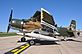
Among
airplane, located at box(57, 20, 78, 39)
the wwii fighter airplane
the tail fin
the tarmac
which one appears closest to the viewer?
the tarmac

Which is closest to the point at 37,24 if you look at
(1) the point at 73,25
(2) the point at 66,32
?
(2) the point at 66,32

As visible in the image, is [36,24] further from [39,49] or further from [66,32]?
[39,49]

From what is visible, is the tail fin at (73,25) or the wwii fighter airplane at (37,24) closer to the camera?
the wwii fighter airplane at (37,24)

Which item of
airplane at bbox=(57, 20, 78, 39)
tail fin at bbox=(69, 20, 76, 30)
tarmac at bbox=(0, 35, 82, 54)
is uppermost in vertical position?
tail fin at bbox=(69, 20, 76, 30)

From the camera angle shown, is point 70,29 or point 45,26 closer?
point 45,26

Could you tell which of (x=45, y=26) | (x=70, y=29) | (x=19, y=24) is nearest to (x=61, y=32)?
(x=70, y=29)

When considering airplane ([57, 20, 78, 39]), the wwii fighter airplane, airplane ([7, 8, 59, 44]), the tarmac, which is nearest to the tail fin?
airplane ([57, 20, 78, 39])

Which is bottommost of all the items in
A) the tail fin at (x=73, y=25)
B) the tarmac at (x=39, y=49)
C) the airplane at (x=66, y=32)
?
the tarmac at (x=39, y=49)

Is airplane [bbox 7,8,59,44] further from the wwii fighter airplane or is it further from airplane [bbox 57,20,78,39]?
airplane [bbox 57,20,78,39]

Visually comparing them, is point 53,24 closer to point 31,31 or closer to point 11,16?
point 31,31

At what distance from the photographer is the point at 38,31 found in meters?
22.2

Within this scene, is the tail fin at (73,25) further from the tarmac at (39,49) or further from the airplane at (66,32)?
the tarmac at (39,49)

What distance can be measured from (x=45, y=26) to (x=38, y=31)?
1.55 m

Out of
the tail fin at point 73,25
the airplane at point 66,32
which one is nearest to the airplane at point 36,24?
the airplane at point 66,32
